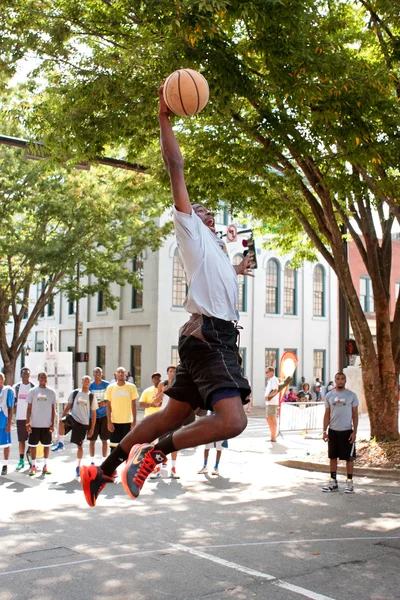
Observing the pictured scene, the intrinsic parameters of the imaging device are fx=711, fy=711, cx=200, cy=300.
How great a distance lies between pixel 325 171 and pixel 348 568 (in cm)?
880

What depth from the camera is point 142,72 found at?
11.9m

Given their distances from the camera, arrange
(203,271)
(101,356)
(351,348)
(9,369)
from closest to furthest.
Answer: (203,271) < (351,348) < (9,369) < (101,356)

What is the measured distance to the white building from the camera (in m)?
34.7

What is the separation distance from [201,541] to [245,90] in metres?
6.76

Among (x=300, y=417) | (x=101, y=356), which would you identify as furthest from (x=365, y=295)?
(x=300, y=417)

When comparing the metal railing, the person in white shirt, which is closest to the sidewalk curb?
the person in white shirt

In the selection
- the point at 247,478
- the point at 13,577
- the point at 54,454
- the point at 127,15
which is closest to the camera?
the point at 13,577

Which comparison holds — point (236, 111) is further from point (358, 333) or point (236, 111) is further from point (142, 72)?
point (358, 333)

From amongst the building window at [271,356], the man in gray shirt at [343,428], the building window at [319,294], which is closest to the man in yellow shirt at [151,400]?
the man in gray shirt at [343,428]

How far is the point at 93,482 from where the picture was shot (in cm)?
495

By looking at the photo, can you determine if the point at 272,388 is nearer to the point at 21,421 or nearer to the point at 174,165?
the point at 21,421

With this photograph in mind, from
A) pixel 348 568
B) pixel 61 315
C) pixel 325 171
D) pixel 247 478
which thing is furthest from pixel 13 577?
pixel 61 315

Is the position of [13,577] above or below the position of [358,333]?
below

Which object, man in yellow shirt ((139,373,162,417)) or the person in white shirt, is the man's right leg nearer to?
man in yellow shirt ((139,373,162,417))
